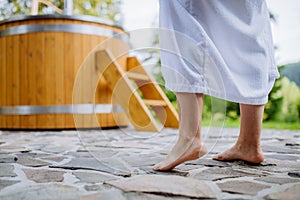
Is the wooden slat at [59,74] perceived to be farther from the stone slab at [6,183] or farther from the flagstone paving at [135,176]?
the stone slab at [6,183]


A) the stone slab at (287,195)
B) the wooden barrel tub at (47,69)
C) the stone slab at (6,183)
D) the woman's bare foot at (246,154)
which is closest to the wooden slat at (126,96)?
the wooden barrel tub at (47,69)

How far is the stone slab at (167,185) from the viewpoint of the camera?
996mm

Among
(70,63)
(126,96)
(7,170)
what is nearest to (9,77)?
(70,63)

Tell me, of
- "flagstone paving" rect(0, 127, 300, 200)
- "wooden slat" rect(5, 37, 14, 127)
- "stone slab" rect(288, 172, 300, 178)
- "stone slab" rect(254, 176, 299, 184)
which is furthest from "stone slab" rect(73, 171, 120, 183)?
"wooden slat" rect(5, 37, 14, 127)

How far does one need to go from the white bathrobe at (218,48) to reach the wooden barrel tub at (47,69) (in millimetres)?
2053

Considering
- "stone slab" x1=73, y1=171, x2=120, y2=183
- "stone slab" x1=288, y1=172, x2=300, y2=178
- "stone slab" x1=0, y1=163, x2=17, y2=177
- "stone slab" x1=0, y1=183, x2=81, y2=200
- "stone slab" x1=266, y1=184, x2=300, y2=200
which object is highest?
"stone slab" x1=266, y1=184, x2=300, y2=200

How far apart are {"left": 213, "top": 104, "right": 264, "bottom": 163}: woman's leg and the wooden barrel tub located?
77.6 inches

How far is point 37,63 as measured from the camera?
3.45 m

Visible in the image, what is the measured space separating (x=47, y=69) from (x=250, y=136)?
243 centimetres

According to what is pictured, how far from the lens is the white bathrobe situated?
126 cm

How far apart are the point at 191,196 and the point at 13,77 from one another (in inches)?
118

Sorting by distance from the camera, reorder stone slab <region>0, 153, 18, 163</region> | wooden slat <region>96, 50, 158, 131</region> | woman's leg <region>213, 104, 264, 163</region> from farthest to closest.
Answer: wooden slat <region>96, 50, 158, 131</region>, stone slab <region>0, 153, 18, 163</region>, woman's leg <region>213, 104, 264, 163</region>

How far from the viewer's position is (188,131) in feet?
4.26

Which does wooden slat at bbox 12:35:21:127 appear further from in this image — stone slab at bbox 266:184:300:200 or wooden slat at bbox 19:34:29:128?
stone slab at bbox 266:184:300:200
